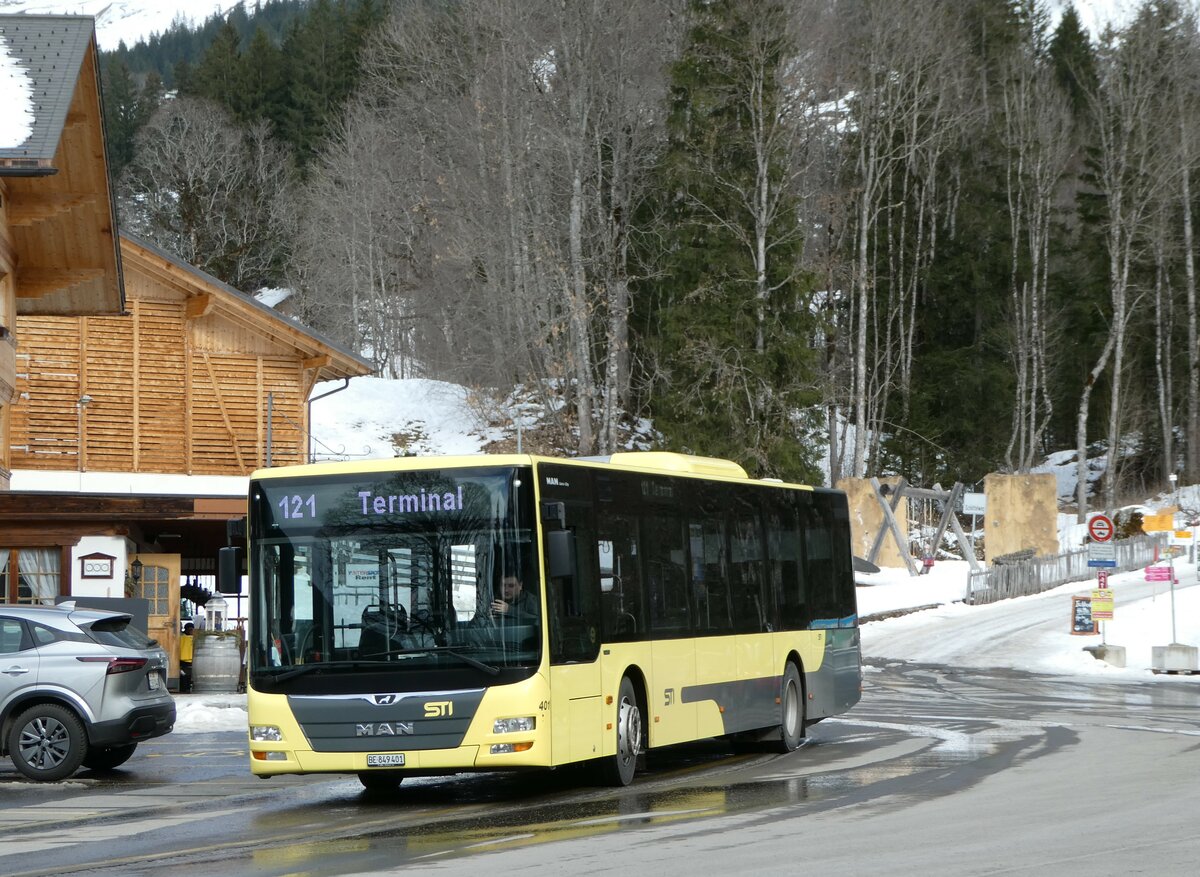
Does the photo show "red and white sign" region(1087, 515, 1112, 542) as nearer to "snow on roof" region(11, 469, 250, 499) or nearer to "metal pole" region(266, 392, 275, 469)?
"metal pole" region(266, 392, 275, 469)

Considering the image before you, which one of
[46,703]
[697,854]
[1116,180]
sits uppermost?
[1116,180]

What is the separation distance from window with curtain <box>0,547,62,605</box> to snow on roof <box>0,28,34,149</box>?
852cm

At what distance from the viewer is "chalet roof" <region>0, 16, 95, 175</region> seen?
68.5 feet

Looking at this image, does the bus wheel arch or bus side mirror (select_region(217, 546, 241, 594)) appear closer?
bus side mirror (select_region(217, 546, 241, 594))

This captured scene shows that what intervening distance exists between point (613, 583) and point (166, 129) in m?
82.0

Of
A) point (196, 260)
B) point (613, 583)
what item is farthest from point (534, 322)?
point (613, 583)

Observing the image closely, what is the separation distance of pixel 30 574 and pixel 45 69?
9.03 m

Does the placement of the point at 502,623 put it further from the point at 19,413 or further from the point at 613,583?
the point at 19,413

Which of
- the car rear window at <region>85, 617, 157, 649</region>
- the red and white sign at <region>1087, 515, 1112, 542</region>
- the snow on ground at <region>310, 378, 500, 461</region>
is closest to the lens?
the car rear window at <region>85, 617, 157, 649</region>

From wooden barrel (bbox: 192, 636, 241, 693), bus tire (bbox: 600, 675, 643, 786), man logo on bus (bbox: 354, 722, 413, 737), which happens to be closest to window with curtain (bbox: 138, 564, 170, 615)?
wooden barrel (bbox: 192, 636, 241, 693)

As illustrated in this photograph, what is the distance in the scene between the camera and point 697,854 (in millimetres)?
10234

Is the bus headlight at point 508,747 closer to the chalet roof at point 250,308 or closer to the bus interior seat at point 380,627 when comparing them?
the bus interior seat at point 380,627

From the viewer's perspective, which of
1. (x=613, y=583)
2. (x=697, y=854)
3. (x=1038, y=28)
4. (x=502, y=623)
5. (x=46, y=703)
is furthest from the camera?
(x=1038, y=28)

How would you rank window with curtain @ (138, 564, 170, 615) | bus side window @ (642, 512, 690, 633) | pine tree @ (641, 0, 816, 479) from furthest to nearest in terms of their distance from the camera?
1. pine tree @ (641, 0, 816, 479)
2. window with curtain @ (138, 564, 170, 615)
3. bus side window @ (642, 512, 690, 633)
